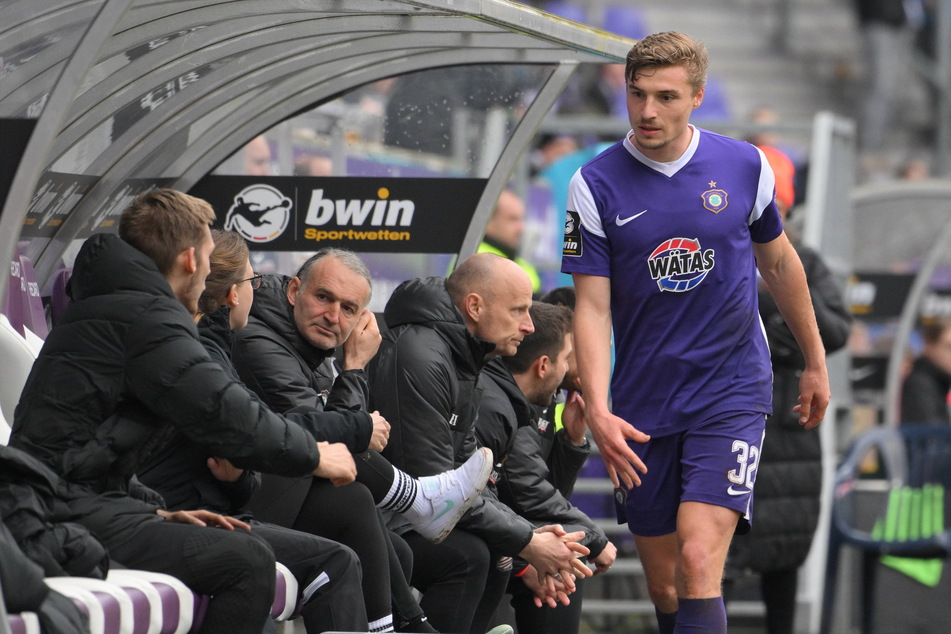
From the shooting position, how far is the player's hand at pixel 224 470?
4.76 m

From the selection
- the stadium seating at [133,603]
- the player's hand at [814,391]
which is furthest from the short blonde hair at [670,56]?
the stadium seating at [133,603]

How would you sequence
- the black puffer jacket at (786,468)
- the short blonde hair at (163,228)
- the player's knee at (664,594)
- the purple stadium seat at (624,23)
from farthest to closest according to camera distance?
1. the purple stadium seat at (624,23)
2. the black puffer jacket at (786,468)
3. the player's knee at (664,594)
4. the short blonde hair at (163,228)

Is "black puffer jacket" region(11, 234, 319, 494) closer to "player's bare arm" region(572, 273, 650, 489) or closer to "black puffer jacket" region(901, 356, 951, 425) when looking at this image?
"player's bare arm" region(572, 273, 650, 489)

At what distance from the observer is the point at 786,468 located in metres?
7.71

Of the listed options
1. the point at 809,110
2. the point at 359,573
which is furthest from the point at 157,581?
the point at 809,110

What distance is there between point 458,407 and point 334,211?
1525 millimetres

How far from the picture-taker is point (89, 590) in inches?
153

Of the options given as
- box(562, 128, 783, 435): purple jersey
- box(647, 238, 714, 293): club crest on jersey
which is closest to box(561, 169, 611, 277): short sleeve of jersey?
box(562, 128, 783, 435): purple jersey

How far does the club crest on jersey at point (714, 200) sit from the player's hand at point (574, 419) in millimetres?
1625

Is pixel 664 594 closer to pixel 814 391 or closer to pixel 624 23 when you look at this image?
pixel 814 391

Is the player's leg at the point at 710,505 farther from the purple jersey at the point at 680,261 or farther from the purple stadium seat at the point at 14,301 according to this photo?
the purple stadium seat at the point at 14,301

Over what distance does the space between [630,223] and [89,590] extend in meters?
1.89

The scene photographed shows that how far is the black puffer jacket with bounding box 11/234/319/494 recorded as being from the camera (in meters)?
4.05

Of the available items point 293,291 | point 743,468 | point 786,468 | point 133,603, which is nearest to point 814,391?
point 743,468
